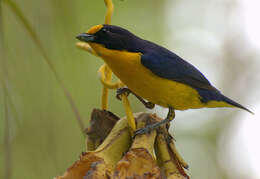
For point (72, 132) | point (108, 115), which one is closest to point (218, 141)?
point (72, 132)

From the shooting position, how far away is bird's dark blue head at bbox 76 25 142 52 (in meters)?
1.86

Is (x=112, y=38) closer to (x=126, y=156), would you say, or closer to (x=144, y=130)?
(x=144, y=130)

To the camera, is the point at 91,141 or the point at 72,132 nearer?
the point at 91,141

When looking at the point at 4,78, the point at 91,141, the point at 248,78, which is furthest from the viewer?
the point at 248,78

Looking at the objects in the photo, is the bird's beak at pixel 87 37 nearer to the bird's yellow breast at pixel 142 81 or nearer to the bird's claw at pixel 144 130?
the bird's yellow breast at pixel 142 81

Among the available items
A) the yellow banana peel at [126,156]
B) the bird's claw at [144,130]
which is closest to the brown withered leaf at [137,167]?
the yellow banana peel at [126,156]

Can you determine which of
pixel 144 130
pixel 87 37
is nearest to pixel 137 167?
pixel 144 130

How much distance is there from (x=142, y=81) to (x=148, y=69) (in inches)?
7.4

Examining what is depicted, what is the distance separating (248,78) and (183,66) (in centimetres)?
313

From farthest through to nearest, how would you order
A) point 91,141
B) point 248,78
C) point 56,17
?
point 248,78 < point 56,17 < point 91,141

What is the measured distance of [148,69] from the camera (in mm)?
2424

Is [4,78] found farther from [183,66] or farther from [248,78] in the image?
[248,78]

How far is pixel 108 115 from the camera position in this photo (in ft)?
5.20

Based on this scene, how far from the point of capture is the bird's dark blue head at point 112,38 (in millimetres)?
1864
